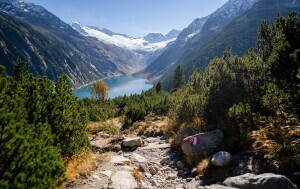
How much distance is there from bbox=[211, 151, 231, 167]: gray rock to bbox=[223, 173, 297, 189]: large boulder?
1.38 metres

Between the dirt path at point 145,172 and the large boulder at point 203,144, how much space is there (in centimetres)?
76

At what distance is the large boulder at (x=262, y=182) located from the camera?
7.39 meters

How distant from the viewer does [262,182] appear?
7.61 metres

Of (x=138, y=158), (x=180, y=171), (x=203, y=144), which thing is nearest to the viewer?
(x=180, y=171)

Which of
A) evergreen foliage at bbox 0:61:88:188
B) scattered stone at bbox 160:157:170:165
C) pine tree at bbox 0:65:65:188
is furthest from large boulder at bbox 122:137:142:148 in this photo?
pine tree at bbox 0:65:65:188

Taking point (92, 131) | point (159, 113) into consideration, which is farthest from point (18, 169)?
point (159, 113)

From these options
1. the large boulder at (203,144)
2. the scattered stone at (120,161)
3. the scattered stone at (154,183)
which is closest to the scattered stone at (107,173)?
the scattered stone at (120,161)

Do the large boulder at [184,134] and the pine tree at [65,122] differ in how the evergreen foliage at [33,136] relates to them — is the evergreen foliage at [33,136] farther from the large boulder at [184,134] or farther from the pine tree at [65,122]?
the large boulder at [184,134]

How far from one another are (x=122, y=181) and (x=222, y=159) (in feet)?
12.8

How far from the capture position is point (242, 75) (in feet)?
45.4

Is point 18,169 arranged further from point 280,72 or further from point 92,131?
point 92,131

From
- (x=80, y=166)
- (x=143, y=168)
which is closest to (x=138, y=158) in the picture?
(x=143, y=168)

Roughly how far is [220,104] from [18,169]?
10615 mm

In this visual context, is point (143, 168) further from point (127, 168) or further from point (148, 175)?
point (127, 168)
